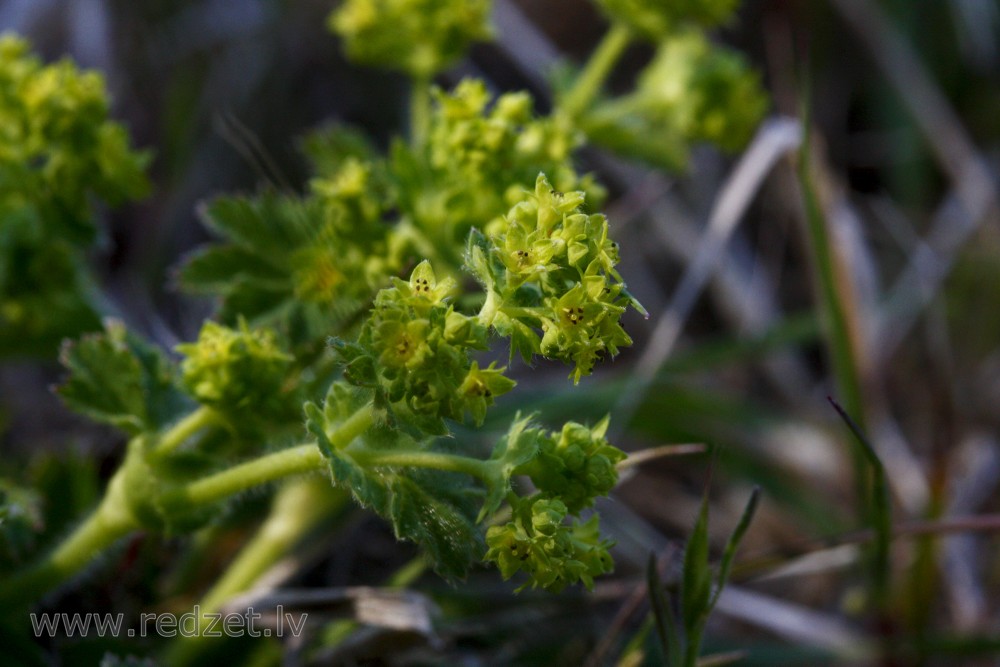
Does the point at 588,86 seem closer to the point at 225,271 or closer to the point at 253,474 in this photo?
the point at 225,271

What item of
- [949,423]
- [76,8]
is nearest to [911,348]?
[949,423]

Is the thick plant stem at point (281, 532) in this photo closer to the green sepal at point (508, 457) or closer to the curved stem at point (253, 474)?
the curved stem at point (253, 474)

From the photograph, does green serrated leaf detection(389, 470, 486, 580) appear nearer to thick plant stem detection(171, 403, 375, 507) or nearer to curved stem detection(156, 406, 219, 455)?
thick plant stem detection(171, 403, 375, 507)

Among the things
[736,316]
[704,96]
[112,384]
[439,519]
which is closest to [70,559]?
[112,384]

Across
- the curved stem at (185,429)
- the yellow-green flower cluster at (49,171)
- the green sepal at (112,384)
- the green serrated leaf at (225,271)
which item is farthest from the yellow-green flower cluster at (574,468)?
the yellow-green flower cluster at (49,171)

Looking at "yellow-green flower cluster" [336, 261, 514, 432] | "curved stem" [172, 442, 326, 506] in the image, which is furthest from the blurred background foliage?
"yellow-green flower cluster" [336, 261, 514, 432]

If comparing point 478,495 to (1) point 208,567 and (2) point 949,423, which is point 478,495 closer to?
(1) point 208,567

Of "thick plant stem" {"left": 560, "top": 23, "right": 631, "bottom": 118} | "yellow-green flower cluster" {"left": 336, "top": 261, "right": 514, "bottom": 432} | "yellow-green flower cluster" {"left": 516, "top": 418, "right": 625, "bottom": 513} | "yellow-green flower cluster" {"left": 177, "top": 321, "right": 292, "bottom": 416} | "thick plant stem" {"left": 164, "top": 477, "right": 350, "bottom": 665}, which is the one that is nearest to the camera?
"yellow-green flower cluster" {"left": 336, "top": 261, "right": 514, "bottom": 432}
